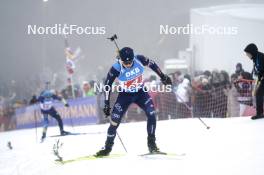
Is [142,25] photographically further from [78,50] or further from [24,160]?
Answer: [24,160]

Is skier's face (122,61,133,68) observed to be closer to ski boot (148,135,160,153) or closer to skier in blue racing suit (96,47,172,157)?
skier in blue racing suit (96,47,172,157)

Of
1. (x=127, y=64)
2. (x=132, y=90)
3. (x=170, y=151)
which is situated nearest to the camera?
(x=127, y=64)

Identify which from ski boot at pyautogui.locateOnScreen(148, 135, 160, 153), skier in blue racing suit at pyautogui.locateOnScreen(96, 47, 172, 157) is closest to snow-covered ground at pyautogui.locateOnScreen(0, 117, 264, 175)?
ski boot at pyautogui.locateOnScreen(148, 135, 160, 153)

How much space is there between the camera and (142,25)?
26.9 m

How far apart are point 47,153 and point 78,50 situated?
16039 millimetres

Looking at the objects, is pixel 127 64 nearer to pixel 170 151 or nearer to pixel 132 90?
pixel 132 90

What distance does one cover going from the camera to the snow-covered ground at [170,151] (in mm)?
7566

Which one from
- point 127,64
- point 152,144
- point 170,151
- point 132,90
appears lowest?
point 170,151

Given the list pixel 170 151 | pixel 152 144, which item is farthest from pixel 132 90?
pixel 170 151

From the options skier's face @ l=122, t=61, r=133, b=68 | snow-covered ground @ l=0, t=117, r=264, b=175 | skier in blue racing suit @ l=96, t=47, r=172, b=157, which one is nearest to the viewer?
snow-covered ground @ l=0, t=117, r=264, b=175

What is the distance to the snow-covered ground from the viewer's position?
7.57m

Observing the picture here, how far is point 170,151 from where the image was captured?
9.58 m

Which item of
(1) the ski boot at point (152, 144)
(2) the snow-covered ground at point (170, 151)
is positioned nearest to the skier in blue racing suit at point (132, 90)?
(1) the ski boot at point (152, 144)

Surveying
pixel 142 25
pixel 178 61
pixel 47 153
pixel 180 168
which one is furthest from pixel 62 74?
pixel 180 168
